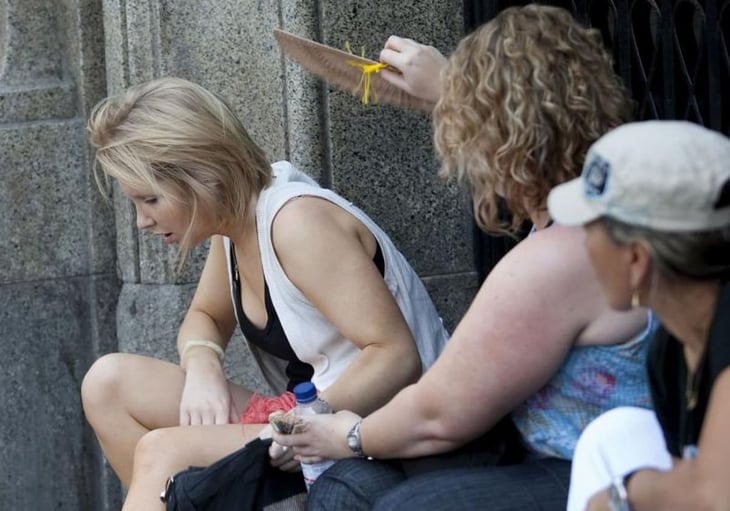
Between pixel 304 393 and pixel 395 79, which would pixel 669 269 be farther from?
pixel 395 79

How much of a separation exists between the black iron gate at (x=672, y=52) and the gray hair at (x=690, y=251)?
163 cm

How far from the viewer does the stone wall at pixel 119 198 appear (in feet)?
15.1

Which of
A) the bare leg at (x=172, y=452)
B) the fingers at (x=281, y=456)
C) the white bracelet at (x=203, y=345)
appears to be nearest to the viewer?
the fingers at (x=281, y=456)

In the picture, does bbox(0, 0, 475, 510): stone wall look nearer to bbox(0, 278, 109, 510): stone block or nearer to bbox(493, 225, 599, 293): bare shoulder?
bbox(0, 278, 109, 510): stone block

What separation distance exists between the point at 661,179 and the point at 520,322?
57 cm

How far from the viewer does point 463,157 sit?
2893 mm

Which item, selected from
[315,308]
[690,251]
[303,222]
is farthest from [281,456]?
[690,251]

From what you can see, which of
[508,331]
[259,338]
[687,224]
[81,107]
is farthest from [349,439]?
[81,107]

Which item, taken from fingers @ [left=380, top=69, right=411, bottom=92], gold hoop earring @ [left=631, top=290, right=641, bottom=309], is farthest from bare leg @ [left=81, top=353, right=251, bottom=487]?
gold hoop earring @ [left=631, top=290, right=641, bottom=309]

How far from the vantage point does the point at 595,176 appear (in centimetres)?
225

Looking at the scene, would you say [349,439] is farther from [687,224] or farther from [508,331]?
[687,224]

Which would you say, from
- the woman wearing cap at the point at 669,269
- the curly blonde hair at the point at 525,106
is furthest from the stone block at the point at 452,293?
the woman wearing cap at the point at 669,269

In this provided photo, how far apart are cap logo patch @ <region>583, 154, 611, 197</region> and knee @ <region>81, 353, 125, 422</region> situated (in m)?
1.92

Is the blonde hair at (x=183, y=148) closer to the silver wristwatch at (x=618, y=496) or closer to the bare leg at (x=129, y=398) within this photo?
the bare leg at (x=129, y=398)
